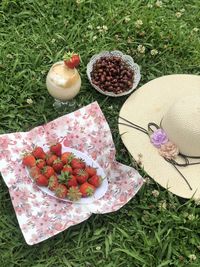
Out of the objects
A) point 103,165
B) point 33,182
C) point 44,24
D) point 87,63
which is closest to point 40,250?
point 33,182

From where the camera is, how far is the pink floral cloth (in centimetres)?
217

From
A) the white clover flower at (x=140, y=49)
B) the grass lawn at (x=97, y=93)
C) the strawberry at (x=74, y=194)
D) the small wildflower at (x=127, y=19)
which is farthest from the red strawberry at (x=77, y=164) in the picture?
the small wildflower at (x=127, y=19)

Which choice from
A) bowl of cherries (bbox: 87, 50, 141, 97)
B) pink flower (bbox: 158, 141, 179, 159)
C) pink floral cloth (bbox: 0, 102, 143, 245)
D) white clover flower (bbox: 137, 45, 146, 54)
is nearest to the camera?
pink floral cloth (bbox: 0, 102, 143, 245)

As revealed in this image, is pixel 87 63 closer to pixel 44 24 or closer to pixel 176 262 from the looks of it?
pixel 44 24

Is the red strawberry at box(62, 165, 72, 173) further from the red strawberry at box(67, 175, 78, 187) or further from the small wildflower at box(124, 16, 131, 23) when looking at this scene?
the small wildflower at box(124, 16, 131, 23)

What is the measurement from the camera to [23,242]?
2158 millimetres

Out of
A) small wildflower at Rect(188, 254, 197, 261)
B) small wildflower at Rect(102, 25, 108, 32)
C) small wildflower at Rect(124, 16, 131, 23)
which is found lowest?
small wildflower at Rect(188, 254, 197, 261)

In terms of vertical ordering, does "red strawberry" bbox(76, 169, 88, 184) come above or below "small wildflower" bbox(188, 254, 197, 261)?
above

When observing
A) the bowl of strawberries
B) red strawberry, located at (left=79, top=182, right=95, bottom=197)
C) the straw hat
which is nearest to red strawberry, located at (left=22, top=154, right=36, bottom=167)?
the bowl of strawberries

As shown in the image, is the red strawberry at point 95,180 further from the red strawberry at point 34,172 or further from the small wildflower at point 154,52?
the small wildflower at point 154,52

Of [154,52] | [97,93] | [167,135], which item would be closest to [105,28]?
[154,52]

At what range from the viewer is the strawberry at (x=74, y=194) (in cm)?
221

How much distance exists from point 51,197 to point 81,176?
0.16 meters

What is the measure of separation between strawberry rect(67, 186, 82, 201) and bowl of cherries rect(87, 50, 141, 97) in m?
0.61
